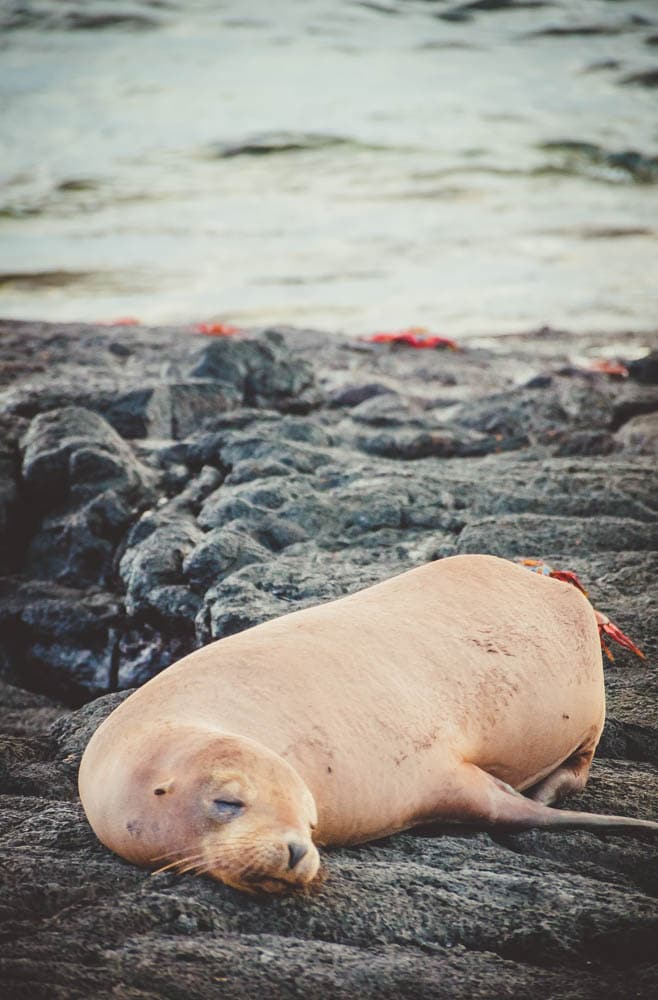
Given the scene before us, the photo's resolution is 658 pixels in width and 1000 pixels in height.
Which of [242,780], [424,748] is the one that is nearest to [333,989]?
[242,780]

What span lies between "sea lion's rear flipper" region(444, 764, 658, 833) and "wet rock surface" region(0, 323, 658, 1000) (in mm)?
59

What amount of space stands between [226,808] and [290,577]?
238cm

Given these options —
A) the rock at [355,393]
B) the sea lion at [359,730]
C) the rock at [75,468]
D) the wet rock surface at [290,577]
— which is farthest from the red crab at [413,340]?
the sea lion at [359,730]

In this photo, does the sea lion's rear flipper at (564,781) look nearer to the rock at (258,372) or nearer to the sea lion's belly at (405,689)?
the sea lion's belly at (405,689)

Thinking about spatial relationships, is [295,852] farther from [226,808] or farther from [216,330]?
[216,330]

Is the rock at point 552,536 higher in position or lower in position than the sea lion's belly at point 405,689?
lower

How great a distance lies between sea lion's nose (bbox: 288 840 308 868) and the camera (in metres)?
2.31

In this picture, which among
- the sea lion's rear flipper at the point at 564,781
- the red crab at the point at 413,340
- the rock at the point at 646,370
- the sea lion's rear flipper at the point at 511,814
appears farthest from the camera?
the red crab at the point at 413,340

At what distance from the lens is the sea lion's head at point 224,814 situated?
2334 millimetres

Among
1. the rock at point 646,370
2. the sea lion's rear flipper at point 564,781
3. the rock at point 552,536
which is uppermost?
the sea lion's rear flipper at point 564,781

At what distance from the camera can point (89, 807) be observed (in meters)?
2.70

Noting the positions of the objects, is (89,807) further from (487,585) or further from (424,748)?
(487,585)

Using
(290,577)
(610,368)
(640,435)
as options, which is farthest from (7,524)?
(610,368)

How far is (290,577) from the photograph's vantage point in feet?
15.5
